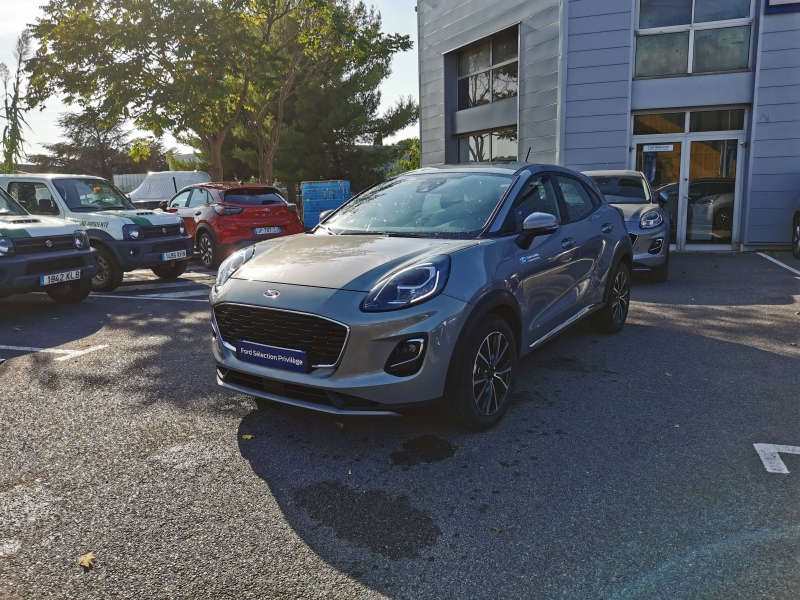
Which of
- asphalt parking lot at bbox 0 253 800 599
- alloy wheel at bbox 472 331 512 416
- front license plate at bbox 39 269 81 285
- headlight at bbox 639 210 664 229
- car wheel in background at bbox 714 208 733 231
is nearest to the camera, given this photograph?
asphalt parking lot at bbox 0 253 800 599

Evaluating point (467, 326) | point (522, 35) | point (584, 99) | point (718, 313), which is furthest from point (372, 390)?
point (522, 35)

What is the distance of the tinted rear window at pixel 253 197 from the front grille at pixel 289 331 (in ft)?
27.5

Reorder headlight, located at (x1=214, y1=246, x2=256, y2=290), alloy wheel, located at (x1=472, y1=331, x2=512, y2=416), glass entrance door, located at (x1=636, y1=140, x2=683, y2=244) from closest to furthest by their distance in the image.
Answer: alloy wheel, located at (x1=472, y1=331, x2=512, y2=416), headlight, located at (x1=214, y1=246, x2=256, y2=290), glass entrance door, located at (x1=636, y1=140, x2=683, y2=244)

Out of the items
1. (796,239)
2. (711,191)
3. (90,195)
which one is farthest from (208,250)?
(796,239)

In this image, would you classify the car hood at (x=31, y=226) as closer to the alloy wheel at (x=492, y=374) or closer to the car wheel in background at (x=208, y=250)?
the car wheel in background at (x=208, y=250)

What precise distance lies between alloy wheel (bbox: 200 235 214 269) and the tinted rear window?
0.86 metres

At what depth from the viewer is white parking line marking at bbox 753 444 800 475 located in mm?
3289

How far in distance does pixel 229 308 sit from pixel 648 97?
11.9 meters

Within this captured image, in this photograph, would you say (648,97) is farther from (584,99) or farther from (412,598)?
(412,598)

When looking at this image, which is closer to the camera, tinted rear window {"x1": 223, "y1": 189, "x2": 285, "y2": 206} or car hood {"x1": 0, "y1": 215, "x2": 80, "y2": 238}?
car hood {"x1": 0, "y1": 215, "x2": 80, "y2": 238}

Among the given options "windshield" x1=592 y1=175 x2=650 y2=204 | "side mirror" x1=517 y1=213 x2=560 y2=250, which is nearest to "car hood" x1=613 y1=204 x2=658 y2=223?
"windshield" x1=592 y1=175 x2=650 y2=204

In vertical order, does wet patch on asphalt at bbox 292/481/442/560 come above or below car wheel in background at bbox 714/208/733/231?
below

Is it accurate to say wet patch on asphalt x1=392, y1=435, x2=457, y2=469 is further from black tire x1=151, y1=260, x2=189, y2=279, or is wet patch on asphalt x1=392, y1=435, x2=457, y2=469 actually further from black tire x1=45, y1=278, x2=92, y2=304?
black tire x1=151, y1=260, x2=189, y2=279

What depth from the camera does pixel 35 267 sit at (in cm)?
722
